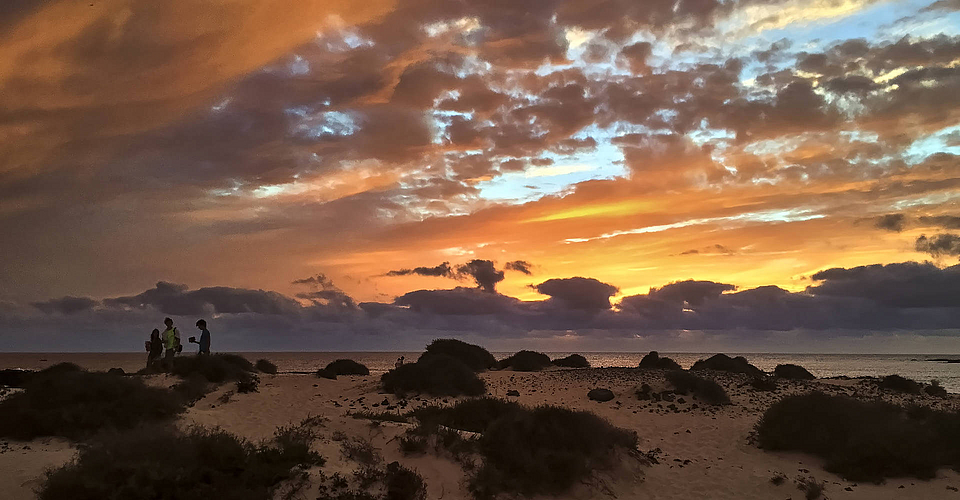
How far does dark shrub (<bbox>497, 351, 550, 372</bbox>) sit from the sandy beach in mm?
10008

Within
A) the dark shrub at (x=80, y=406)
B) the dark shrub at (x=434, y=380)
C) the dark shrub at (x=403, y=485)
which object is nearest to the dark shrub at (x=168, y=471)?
the dark shrub at (x=403, y=485)

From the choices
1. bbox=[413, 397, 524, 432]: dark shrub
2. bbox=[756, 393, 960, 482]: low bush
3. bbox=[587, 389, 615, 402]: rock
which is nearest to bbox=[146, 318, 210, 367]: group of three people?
bbox=[413, 397, 524, 432]: dark shrub

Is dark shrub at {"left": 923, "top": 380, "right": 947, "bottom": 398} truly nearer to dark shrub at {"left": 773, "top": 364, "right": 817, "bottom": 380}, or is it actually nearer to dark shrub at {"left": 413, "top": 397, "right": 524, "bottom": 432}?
dark shrub at {"left": 773, "top": 364, "right": 817, "bottom": 380}

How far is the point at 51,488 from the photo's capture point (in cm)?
938

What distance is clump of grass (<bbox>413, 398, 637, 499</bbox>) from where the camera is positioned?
12.5m

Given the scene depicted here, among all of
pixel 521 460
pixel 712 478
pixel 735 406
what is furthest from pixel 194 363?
pixel 735 406

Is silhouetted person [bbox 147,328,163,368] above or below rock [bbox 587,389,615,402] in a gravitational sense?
above

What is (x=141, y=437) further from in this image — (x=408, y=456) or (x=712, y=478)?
(x=712, y=478)

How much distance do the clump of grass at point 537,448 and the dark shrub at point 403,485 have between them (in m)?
1.24

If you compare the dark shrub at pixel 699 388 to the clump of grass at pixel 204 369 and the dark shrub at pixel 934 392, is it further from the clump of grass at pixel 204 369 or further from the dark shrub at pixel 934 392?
the clump of grass at pixel 204 369

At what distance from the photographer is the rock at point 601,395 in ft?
82.2

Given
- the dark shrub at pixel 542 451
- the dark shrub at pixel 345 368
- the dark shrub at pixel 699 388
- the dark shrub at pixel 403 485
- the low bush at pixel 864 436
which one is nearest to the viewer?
the dark shrub at pixel 403 485

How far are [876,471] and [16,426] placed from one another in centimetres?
2072

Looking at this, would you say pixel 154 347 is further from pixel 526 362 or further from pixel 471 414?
pixel 526 362
